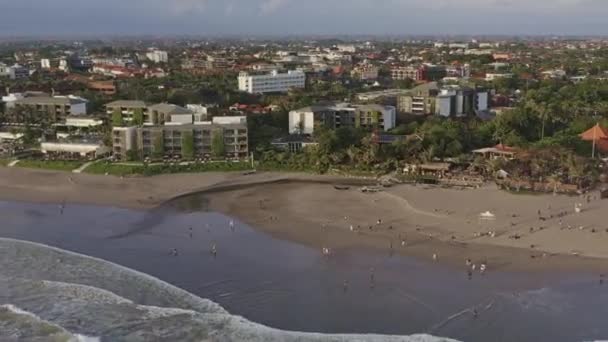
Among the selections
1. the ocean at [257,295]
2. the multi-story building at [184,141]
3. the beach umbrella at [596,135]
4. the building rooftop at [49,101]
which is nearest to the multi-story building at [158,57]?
the building rooftop at [49,101]

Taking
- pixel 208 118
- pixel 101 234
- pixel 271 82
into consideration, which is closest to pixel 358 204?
pixel 101 234

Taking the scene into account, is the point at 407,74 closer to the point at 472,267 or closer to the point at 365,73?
the point at 365,73

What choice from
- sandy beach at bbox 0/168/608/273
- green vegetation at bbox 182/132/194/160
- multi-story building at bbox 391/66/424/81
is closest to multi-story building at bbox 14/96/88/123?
sandy beach at bbox 0/168/608/273

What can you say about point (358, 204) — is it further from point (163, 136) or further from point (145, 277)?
point (163, 136)

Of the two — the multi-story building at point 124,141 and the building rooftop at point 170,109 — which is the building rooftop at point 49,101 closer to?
the building rooftop at point 170,109

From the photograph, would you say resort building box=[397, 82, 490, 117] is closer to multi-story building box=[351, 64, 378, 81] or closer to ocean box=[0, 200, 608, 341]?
ocean box=[0, 200, 608, 341]

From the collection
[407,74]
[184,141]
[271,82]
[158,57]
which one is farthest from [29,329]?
[158,57]
